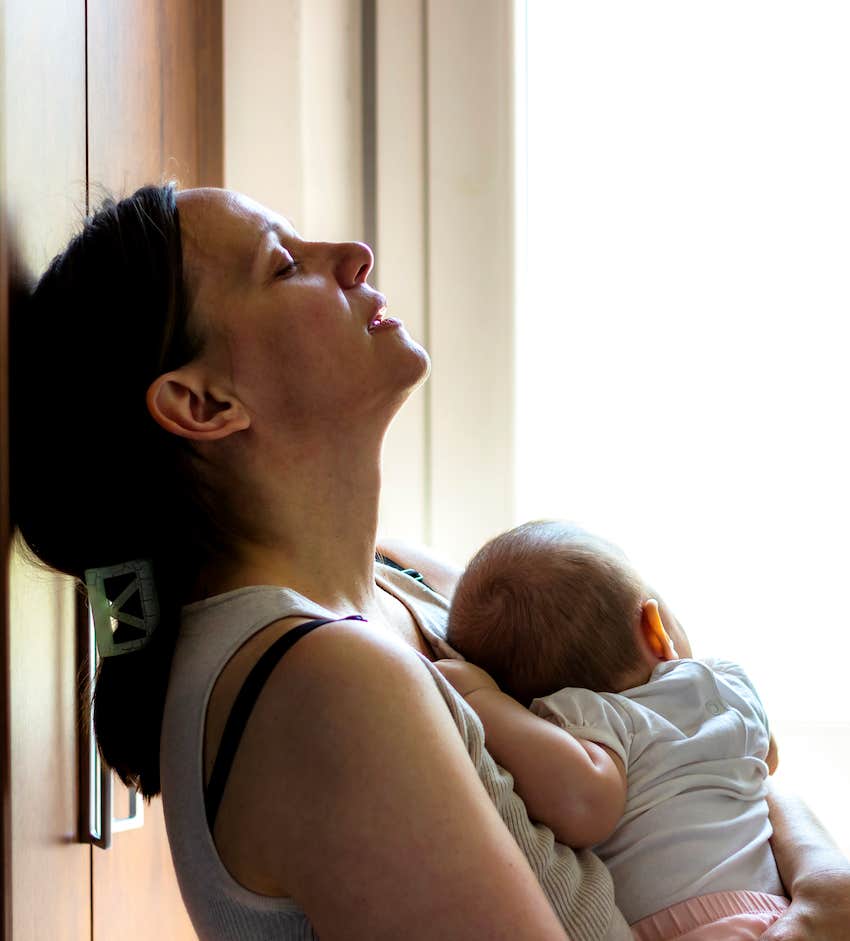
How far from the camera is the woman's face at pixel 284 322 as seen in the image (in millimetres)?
1001

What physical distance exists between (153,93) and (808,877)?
1.28 m

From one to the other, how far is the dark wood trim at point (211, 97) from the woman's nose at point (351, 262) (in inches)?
33.1

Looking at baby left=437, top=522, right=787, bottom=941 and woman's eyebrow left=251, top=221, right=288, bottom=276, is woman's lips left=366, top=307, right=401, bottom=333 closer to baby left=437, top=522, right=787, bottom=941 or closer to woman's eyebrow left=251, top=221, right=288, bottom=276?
woman's eyebrow left=251, top=221, right=288, bottom=276

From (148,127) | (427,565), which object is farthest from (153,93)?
(427,565)

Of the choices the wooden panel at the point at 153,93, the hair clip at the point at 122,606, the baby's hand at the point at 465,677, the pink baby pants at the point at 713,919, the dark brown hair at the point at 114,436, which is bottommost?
the pink baby pants at the point at 713,919

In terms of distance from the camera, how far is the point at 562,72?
77.1 inches

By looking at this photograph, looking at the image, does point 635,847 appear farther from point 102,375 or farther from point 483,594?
point 102,375

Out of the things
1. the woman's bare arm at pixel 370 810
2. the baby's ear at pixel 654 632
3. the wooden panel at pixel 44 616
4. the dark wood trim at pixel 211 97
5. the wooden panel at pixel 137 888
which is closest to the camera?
the woman's bare arm at pixel 370 810

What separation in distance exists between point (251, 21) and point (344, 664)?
1485 mm

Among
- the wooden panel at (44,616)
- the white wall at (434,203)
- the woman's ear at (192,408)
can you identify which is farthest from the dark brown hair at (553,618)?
the white wall at (434,203)

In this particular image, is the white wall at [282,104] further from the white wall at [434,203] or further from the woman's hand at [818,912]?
the woman's hand at [818,912]

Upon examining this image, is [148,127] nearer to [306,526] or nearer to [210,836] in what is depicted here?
[306,526]

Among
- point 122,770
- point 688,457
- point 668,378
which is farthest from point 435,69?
point 122,770

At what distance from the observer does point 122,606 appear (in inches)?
37.5
